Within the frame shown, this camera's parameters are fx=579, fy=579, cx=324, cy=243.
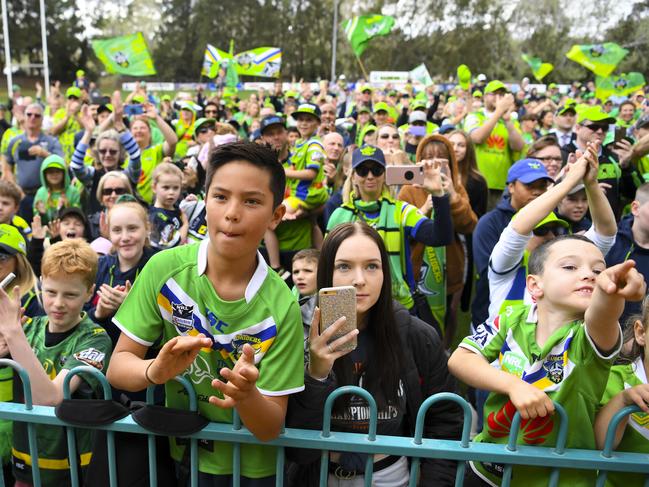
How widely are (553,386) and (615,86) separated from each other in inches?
734

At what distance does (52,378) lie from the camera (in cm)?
245

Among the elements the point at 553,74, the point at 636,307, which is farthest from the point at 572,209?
the point at 553,74

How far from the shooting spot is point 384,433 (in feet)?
6.96

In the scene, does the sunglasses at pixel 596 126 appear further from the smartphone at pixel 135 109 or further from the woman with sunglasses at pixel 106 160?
the smartphone at pixel 135 109

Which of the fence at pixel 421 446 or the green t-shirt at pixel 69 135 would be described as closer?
the fence at pixel 421 446

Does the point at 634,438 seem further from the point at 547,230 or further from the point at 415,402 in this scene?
the point at 547,230

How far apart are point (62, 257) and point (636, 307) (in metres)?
3.11

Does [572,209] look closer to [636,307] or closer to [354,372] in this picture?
[636,307]

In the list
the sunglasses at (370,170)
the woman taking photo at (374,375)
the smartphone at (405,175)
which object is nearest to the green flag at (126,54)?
the sunglasses at (370,170)

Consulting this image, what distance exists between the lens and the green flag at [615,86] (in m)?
16.2

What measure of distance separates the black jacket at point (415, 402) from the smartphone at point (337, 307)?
173mm

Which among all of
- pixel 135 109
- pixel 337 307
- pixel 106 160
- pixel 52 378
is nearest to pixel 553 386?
pixel 337 307

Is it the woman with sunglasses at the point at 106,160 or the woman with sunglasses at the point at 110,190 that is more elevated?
the woman with sunglasses at the point at 106,160

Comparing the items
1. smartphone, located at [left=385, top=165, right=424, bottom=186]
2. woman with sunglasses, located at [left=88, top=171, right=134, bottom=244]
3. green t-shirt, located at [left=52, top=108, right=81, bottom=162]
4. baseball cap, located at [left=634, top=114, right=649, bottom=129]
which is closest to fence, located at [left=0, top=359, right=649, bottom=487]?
smartphone, located at [left=385, top=165, right=424, bottom=186]
